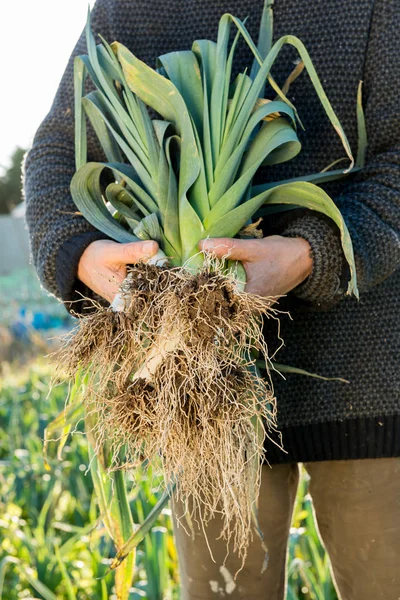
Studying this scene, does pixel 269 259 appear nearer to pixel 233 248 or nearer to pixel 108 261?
pixel 233 248

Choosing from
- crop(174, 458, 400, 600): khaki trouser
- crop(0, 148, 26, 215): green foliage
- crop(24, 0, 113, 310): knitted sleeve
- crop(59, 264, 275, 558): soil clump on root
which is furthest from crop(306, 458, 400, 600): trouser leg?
crop(0, 148, 26, 215): green foliage

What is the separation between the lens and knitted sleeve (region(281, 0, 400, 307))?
1197 mm

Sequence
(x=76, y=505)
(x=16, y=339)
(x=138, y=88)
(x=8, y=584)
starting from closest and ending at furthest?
1. (x=138, y=88)
2. (x=8, y=584)
3. (x=76, y=505)
4. (x=16, y=339)

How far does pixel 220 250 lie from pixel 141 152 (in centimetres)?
27

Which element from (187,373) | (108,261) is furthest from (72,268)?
(187,373)

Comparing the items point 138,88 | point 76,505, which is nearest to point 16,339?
point 76,505

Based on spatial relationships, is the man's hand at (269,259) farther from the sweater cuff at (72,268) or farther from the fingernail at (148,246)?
the sweater cuff at (72,268)

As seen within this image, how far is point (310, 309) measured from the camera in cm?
127

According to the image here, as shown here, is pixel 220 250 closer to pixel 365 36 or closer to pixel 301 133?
pixel 301 133

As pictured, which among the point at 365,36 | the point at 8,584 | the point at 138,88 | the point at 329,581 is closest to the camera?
the point at 138,88

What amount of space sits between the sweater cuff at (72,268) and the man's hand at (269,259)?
228 mm

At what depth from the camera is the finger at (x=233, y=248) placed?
1.12 m

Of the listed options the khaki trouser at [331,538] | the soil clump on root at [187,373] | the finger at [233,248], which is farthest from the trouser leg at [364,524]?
the finger at [233,248]

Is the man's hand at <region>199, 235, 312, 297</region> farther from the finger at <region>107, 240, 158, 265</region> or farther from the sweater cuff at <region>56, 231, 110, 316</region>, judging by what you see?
→ the sweater cuff at <region>56, 231, 110, 316</region>
